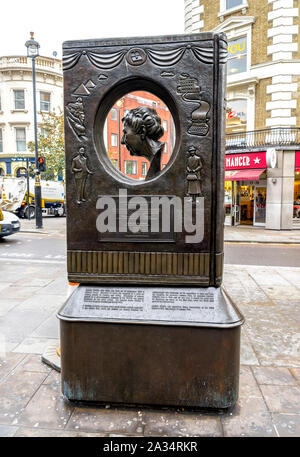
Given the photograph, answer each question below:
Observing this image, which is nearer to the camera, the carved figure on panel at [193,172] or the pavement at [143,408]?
the pavement at [143,408]

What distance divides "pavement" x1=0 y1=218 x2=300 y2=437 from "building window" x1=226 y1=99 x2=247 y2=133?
47.7 feet

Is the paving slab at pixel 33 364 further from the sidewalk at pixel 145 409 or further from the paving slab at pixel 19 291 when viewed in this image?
the paving slab at pixel 19 291

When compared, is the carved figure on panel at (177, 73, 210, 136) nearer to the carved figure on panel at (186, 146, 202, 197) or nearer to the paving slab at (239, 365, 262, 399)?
the carved figure on panel at (186, 146, 202, 197)

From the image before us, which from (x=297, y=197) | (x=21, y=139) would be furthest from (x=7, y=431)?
(x=21, y=139)

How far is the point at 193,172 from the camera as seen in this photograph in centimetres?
254

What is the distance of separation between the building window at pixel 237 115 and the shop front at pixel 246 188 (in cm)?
168

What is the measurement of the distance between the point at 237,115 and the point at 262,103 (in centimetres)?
148

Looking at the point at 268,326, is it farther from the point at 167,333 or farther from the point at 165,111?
the point at 165,111

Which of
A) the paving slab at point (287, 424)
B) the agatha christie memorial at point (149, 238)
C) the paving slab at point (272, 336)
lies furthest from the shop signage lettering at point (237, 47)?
the paving slab at point (287, 424)

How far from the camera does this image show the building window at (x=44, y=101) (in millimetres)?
32312

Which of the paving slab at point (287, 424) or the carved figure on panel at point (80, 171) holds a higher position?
the carved figure on panel at point (80, 171)

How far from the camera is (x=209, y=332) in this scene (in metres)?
2.48

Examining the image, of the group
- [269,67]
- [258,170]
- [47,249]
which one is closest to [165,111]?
[47,249]
